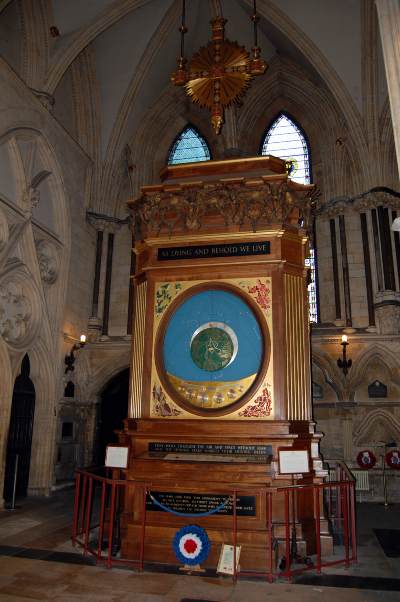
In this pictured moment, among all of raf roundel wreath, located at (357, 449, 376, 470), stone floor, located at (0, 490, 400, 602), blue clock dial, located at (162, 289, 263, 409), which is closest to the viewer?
stone floor, located at (0, 490, 400, 602)

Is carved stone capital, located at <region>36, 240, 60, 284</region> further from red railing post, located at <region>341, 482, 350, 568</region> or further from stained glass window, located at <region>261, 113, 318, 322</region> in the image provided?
red railing post, located at <region>341, 482, 350, 568</region>

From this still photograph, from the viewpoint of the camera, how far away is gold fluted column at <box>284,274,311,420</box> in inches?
243

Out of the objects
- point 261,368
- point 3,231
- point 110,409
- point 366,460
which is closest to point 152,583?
point 261,368

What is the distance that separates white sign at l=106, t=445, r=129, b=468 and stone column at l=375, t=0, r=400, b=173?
187 inches

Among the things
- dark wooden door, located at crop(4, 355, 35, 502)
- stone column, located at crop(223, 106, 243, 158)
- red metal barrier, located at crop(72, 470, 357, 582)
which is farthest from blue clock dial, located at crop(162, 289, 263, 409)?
stone column, located at crop(223, 106, 243, 158)

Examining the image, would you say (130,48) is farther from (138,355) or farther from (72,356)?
(138,355)

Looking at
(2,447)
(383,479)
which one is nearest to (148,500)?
(2,447)

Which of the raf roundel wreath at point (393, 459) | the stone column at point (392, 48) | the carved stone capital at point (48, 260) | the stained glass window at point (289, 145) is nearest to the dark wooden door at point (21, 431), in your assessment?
the carved stone capital at point (48, 260)

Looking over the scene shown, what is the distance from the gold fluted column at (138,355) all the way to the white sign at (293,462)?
2034 mm

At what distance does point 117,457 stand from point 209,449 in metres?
1.13

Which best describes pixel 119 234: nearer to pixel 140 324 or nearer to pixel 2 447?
pixel 2 447

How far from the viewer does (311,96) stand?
48.1 feet

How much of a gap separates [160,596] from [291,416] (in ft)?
8.36

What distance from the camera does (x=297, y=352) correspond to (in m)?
6.38
